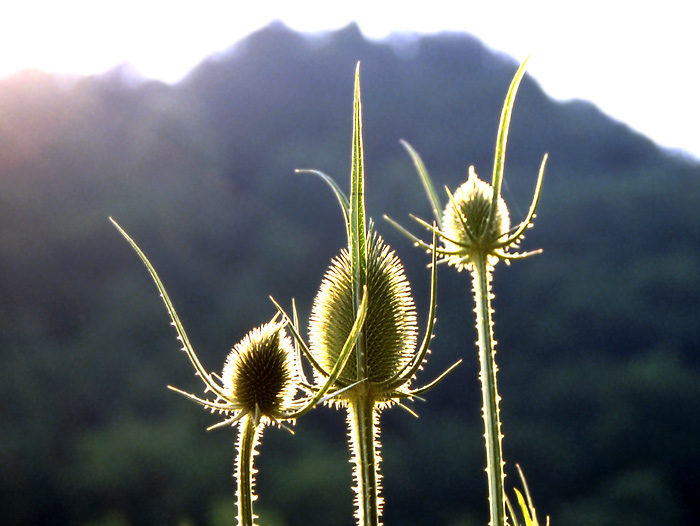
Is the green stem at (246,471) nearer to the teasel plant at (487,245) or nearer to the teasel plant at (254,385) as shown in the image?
the teasel plant at (254,385)

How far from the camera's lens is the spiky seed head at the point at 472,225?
129cm

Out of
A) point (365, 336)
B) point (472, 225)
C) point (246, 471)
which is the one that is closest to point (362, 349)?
point (365, 336)

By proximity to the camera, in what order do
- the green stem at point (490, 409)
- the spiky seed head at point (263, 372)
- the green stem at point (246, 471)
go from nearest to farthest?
the green stem at point (246, 471)
the green stem at point (490, 409)
the spiky seed head at point (263, 372)

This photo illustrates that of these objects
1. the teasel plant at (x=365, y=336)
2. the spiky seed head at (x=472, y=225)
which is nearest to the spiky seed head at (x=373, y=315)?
the teasel plant at (x=365, y=336)

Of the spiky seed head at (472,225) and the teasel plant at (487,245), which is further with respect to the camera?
the spiky seed head at (472,225)

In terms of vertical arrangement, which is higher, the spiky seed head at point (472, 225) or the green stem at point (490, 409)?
the spiky seed head at point (472, 225)

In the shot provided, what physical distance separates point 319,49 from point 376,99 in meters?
1.58

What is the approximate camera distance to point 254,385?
109cm

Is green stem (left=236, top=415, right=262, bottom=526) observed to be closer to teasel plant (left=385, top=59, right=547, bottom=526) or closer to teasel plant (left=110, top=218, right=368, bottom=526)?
teasel plant (left=110, top=218, right=368, bottom=526)

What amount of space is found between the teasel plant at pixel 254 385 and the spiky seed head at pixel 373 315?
0.04m

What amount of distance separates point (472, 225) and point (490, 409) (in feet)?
1.35

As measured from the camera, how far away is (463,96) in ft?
49.5

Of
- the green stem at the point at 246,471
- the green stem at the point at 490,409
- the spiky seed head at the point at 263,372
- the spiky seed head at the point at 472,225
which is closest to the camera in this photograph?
the green stem at the point at 246,471

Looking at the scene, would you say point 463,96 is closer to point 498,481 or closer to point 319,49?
point 319,49
